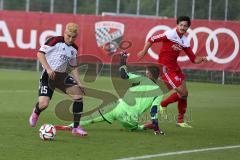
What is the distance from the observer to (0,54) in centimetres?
3045

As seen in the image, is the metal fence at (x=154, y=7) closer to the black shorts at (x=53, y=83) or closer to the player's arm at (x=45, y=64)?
the black shorts at (x=53, y=83)

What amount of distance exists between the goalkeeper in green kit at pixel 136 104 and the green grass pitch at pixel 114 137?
0.62 feet

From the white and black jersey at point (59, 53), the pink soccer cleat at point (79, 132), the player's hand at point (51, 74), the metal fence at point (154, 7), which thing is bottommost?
the pink soccer cleat at point (79, 132)

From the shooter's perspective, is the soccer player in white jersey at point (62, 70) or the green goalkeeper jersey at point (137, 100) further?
the green goalkeeper jersey at point (137, 100)

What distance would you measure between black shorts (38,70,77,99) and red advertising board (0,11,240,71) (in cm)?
1473

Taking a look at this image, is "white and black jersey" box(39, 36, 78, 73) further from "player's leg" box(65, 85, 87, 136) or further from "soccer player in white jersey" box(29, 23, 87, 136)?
"player's leg" box(65, 85, 87, 136)

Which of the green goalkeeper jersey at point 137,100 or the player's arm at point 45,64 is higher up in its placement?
the player's arm at point 45,64

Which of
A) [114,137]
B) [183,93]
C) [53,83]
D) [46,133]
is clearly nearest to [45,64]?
[53,83]

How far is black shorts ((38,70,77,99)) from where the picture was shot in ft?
41.4

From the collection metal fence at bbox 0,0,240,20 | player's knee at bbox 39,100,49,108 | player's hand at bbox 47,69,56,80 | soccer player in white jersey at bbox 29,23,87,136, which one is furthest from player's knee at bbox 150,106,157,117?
metal fence at bbox 0,0,240,20

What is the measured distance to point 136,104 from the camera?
1386 centimetres

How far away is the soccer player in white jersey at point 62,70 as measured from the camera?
12.5 meters

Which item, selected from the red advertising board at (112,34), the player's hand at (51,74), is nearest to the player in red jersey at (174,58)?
the player's hand at (51,74)

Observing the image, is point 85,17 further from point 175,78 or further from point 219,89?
point 175,78
